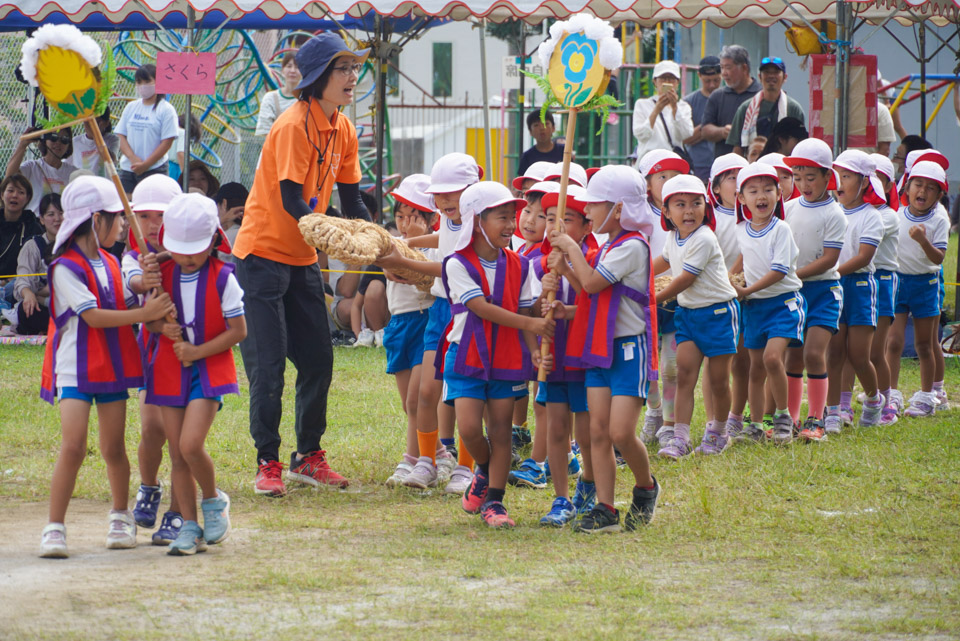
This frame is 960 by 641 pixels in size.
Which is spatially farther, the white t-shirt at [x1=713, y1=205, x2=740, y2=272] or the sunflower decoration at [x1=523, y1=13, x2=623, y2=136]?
the white t-shirt at [x1=713, y1=205, x2=740, y2=272]

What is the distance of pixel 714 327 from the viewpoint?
690 centimetres

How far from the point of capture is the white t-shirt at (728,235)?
7.50 metres

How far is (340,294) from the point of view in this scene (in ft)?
39.9

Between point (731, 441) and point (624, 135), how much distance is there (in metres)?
10.1

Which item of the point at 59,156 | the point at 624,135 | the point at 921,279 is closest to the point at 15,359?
the point at 59,156

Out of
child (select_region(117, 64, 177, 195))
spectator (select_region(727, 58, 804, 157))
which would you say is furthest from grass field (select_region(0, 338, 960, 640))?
child (select_region(117, 64, 177, 195))

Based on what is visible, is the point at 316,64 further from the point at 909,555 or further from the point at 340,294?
the point at 340,294

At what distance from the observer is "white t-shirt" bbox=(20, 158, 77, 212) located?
1263 cm

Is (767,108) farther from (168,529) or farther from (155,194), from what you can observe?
(168,529)

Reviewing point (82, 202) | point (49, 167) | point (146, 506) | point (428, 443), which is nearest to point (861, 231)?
point (428, 443)

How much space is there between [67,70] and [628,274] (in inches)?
101

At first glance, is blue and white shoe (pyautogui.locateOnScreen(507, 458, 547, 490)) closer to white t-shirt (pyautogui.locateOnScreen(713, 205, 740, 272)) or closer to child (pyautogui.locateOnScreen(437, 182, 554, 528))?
child (pyautogui.locateOnScreen(437, 182, 554, 528))

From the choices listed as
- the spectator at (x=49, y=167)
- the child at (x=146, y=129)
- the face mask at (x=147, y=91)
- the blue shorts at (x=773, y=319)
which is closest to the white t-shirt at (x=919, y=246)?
the blue shorts at (x=773, y=319)

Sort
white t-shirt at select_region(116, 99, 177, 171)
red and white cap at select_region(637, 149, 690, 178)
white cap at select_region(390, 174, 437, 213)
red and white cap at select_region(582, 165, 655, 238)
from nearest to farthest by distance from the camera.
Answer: red and white cap at select_region(582, 165, 655, 238) < white cap at select_region(390, 174, 437, 213) < red and white cap at select_region(637, 149, 690, 178) < white t-shirt at select_region(116, 99, 177, 171)
